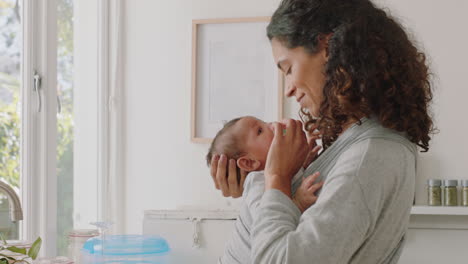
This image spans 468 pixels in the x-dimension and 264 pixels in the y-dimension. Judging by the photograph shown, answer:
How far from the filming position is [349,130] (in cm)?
107

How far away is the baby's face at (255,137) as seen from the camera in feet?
5.05

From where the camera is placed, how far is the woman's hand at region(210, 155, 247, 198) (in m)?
1.46

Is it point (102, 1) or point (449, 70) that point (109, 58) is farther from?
point (449, 70)

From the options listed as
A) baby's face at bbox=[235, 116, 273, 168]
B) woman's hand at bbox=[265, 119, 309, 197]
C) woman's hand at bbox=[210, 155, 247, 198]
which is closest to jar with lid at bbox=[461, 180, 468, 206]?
baby's face at bbox=[235, 116, 273, 168]

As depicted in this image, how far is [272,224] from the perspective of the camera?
98cm

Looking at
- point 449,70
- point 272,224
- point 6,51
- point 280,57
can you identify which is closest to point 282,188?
point 272,224

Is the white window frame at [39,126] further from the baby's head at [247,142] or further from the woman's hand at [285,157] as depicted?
the woman's hand at [285,157]

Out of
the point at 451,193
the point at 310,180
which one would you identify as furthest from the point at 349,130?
the point at 451,193

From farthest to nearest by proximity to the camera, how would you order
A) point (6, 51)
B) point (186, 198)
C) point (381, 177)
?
point (186, 198) < point (6, 51) < point (381, 177)

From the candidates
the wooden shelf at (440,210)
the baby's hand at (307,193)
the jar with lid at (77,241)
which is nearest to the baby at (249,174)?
the baby's hand at (307,193)

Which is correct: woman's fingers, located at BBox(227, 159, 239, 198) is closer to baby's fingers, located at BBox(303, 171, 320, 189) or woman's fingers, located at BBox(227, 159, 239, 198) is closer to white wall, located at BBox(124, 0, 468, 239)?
baby's fingers, located at BBox(303, 171, 320, 189)

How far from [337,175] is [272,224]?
13cm

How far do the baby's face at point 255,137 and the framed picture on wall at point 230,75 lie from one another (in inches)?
50.8

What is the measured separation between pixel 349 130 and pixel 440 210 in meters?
1.68
